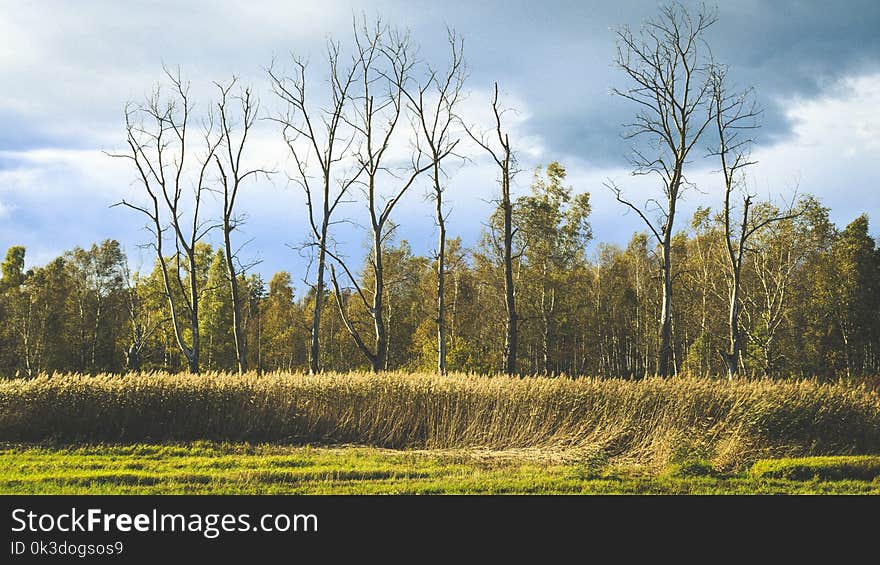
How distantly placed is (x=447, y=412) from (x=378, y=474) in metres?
4.33

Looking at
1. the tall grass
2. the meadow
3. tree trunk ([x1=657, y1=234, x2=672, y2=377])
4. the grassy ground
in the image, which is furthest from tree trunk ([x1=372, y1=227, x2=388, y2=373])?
the grassy ground

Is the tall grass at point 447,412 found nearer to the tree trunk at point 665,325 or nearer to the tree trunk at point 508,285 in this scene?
the tree trunk at point 665,325

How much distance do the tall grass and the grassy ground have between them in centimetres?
124

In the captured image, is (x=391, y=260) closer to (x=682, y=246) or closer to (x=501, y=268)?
(x=501, y=268)

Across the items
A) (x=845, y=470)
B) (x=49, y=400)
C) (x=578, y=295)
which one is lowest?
(x=845, y=470)

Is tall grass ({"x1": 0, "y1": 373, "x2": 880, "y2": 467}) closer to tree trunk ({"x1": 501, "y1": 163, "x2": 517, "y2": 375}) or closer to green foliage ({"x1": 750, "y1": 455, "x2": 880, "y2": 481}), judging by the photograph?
green foliage ({"x1": 750, "y1": 455, "x2": 880, "y2": 481})

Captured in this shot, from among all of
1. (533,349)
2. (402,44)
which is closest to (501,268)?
(533,349)

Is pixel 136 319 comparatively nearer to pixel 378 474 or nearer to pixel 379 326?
pixel 379 326

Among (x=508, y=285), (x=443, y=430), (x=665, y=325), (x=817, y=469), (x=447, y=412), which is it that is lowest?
(x=817, y=469)

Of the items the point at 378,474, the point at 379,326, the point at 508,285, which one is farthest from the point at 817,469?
the point at 379,326

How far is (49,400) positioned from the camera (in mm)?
13852

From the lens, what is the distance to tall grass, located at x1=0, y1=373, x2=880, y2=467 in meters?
13.2

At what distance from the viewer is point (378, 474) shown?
1023cm
